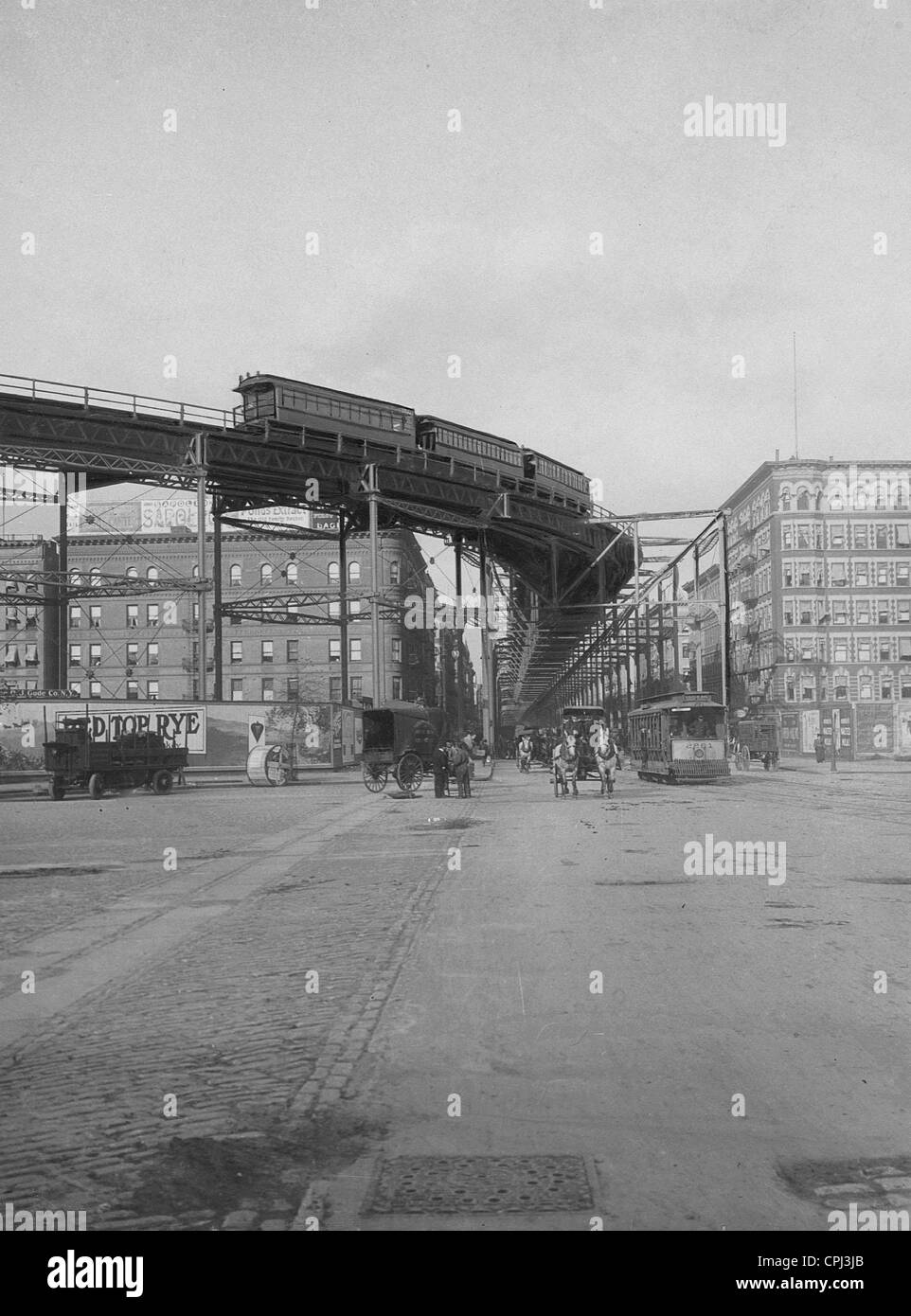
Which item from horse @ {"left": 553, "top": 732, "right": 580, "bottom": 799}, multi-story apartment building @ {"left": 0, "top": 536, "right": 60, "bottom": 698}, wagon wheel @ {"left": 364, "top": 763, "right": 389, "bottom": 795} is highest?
multi-story apartment building @ {"left": 0, "top": 536, "right": 60, "bottom": 698}

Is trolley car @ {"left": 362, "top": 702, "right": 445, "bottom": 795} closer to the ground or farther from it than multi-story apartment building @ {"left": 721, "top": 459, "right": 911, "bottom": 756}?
closer to the ground

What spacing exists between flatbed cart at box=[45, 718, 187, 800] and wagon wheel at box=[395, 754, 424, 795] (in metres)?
7.02

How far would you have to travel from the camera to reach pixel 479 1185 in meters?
3.99

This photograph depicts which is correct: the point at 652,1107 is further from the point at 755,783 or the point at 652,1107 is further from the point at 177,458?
the point at 177,458

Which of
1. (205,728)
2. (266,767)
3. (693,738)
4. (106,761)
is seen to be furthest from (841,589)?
(106,761)

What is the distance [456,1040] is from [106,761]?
28040 mm

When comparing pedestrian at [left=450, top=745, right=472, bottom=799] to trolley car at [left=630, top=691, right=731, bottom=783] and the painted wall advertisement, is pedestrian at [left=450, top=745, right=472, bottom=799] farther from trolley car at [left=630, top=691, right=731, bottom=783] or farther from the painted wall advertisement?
the painted wall advertisement

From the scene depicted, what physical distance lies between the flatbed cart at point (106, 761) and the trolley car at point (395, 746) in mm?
5838

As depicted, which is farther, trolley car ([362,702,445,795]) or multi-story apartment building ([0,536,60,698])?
multi-story apartment building ([0,536,60,698])

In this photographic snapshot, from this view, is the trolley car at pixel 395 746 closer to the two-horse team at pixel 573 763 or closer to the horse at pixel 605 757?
the two-horse team at pixel 573 763

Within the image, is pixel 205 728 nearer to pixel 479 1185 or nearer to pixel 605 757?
pixel 605 757

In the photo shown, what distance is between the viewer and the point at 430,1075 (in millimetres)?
5270

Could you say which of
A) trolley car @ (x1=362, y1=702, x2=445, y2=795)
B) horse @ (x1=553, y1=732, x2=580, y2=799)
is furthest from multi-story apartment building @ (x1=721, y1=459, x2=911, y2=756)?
horse @ (x1=553, y1=732, x2=580, y2=799)

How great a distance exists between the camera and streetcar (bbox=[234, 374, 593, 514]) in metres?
40.6
